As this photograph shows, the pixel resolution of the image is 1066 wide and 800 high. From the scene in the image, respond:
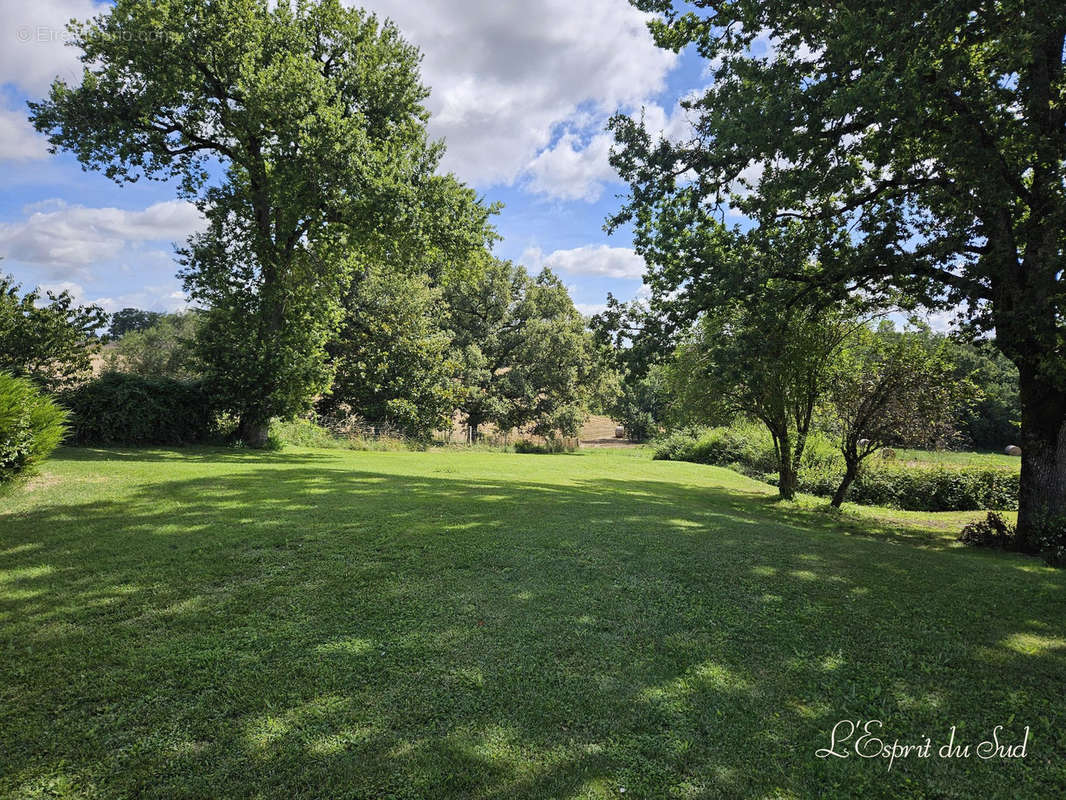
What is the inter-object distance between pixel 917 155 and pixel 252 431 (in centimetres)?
1984

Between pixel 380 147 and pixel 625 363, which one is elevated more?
pixel 380 147

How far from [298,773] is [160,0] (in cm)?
1977

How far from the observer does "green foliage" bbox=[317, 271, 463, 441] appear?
2711 centimetres

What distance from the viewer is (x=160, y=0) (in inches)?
560

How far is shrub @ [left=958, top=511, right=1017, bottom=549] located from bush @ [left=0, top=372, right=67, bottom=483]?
17648mm

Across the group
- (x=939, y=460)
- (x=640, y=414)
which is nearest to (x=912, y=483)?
(x=939, y=460)

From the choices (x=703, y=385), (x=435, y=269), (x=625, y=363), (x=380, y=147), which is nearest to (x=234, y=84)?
(x=380, y=147)

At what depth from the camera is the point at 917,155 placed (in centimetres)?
1099

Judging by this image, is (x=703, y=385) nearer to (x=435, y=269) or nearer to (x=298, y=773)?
(x=298, y=773)

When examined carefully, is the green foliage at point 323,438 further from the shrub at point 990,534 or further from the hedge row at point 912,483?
the shrub at point 990,534

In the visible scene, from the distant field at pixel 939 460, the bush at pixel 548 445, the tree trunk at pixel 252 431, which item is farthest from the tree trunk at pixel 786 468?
the bush at pixel 548 445

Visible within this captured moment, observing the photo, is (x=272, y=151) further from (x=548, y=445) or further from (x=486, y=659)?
(x=548, y=445)

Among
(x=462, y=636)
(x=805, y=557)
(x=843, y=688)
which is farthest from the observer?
(x=805, y=557)

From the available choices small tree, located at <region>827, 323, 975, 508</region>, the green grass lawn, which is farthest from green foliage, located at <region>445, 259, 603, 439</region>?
the green grass lawn
